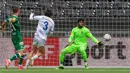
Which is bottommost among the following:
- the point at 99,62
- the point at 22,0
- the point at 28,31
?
the point at 99,62

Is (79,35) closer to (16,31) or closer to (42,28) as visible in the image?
(42,28)

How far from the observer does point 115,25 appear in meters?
18.4

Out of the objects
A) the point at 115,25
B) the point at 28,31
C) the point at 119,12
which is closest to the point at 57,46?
the point at 28,31

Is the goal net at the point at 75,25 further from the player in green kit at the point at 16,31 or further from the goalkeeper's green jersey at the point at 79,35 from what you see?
the player in green kit at the point at 16,31

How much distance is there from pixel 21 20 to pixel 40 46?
4927 millimetres

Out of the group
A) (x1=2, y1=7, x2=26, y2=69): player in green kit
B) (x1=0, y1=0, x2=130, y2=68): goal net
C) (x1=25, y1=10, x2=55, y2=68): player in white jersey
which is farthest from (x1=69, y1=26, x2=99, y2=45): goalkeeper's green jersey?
(x1=2, y1=7, x2=26, y2=69): player in green kit

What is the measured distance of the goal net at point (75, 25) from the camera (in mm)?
17016

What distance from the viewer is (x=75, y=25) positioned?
59.1 feet

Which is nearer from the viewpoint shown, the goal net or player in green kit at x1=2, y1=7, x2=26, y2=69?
player in green kit at x1=2, y1=7, x2=26, y2=69

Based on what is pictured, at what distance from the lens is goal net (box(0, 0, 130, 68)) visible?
55.8ft

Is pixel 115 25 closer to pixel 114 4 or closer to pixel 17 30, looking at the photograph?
pixel 114 4

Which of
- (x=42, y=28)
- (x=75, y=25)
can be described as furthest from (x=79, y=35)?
(x=75, y=25)

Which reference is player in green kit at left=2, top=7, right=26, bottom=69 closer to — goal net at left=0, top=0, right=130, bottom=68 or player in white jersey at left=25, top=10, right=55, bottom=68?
player in white jersey at left=25, top=10, right=55, bottom=68

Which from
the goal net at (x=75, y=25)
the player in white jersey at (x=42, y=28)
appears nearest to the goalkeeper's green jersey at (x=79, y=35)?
the player in white jersey at (x=42, y=28)
